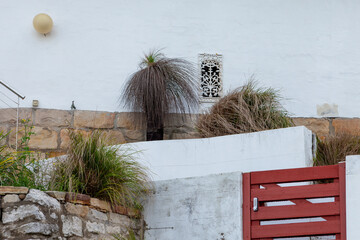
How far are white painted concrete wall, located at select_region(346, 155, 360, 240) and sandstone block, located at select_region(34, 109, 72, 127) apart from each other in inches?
157

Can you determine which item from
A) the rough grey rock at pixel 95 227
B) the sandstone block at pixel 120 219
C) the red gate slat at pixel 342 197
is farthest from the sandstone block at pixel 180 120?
the red gate slat at pixel 342 197

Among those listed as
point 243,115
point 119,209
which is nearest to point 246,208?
point 119,209

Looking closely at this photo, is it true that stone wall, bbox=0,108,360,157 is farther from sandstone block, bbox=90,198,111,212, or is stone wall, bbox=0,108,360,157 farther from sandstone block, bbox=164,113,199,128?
sandstone block, bbox=90,198,111,212

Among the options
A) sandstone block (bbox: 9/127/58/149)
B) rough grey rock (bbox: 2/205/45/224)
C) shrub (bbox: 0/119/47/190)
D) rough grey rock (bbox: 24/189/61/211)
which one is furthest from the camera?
sandstone block (bbox: 9/127/58/149)

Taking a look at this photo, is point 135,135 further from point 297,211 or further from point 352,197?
point 352,197

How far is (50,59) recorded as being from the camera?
9.48m

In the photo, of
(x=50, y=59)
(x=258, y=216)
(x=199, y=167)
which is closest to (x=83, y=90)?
(x=50, y=59)

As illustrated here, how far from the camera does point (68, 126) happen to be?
30.2ft

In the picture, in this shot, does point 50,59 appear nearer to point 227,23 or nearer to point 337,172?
point 227,23

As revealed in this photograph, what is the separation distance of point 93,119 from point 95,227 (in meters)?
2.54

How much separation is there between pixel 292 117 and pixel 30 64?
3.58 meters

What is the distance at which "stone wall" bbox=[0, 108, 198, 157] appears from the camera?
9.17 m

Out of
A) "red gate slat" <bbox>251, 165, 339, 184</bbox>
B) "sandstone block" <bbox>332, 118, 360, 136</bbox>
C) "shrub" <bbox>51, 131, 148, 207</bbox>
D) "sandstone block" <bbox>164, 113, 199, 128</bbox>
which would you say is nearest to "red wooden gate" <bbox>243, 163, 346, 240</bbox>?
"red gate slat" <bbox>251, 165, 339, 184</bbox>

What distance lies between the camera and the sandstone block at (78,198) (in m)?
6.82
